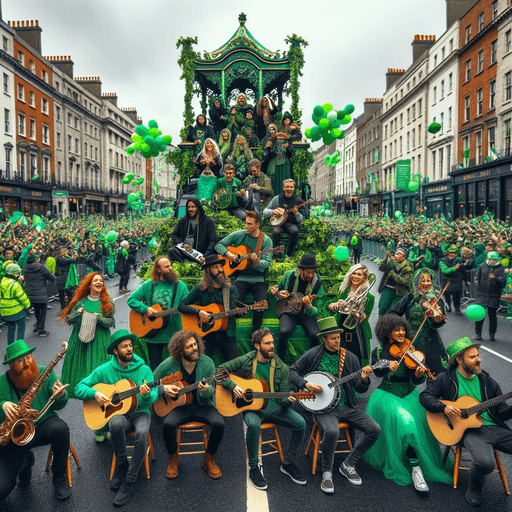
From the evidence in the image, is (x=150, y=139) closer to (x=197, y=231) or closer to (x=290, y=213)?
(x=290, y=213)

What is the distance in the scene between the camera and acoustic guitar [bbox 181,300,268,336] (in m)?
5.25

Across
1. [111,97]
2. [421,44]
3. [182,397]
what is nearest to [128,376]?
[182,397]

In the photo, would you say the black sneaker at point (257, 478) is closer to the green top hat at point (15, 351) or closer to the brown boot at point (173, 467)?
the brown boot at point (173, 467)

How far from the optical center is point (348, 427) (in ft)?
14.2

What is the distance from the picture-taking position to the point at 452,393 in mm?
4004

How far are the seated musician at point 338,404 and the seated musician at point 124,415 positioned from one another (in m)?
1.50

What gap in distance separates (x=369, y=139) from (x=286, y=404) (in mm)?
56816

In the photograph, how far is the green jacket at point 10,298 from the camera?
7.24 metres

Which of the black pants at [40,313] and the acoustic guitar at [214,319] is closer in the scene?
the acoustic guitar at [214,319]

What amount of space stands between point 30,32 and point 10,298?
40126mm

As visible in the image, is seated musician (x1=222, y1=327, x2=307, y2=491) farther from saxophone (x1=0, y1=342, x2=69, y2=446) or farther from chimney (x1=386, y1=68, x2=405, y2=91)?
chimney (x1=386, y1=68, x2=405, y2=91)

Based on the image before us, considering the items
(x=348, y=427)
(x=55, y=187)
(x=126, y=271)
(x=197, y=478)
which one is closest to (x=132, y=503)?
(x=197, y=478)

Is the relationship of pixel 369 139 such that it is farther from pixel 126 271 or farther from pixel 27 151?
pixel 126 271

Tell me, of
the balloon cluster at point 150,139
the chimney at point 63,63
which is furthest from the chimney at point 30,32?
the balloon cluster at point 150,139
